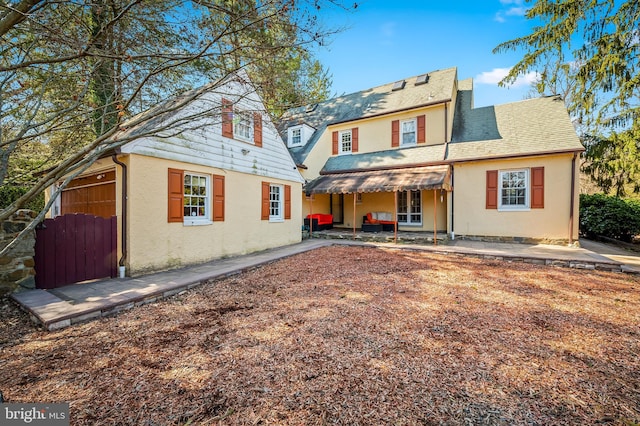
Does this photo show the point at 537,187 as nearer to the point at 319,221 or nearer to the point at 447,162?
the point at 447,162

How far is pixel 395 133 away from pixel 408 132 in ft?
2.21

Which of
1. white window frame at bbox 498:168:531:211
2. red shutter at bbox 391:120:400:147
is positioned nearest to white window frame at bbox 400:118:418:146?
red shutter at bbox 391:120:400:147

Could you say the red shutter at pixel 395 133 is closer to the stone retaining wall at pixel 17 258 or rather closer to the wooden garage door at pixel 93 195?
the wooden garage door at pixel 93 195

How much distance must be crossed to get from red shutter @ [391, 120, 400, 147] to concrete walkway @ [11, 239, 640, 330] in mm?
6548

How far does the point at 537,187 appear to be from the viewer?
1055cm

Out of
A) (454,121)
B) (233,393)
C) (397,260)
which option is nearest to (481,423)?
(233,393)

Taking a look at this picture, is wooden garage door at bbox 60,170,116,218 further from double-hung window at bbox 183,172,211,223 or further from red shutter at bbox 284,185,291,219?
red shutter at bbox 284,185,291,219

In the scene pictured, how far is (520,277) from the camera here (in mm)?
6422

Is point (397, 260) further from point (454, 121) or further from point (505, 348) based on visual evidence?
point (454, 121)

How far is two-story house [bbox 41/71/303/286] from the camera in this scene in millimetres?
6254

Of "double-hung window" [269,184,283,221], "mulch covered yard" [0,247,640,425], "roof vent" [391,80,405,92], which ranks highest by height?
"roof vent" [391,80,405,92]

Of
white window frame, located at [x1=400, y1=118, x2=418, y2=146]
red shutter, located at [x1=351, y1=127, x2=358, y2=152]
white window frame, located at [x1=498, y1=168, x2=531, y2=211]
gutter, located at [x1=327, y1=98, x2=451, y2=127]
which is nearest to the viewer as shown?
white window frame, located at [x1=498, y1=168, x2=531, y2=211]

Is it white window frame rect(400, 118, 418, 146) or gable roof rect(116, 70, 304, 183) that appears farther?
white window frame rect(400, 118, 418, 146)

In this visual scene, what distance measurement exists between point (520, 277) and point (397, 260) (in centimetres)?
304
